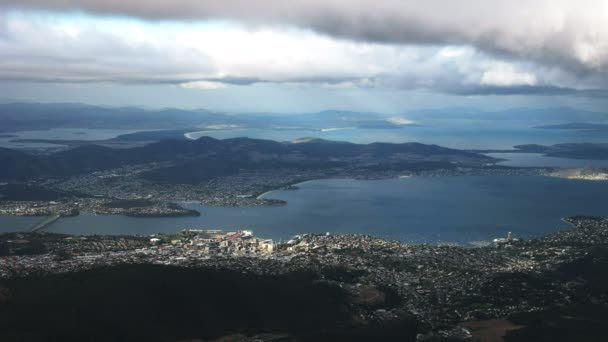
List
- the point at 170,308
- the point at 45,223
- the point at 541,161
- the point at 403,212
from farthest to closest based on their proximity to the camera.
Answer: the point at 541,161, the point at 403,212, the point at 45,223, the point at 170,308

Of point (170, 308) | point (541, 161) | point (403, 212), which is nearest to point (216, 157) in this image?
point (403, 212)

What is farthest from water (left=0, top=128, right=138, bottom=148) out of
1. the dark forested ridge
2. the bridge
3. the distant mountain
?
the dark forested ridge

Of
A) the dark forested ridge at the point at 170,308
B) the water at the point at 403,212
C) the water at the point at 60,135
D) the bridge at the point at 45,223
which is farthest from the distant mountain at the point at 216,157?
the dark forested ridge at the point at 170,308

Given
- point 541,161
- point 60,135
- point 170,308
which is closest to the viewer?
point 170,308

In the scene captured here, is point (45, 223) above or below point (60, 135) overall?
below

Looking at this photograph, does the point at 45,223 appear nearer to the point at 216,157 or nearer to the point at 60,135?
the point at 216,157

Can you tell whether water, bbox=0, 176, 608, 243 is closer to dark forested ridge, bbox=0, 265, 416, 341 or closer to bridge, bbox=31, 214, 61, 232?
bridge, bbox=31, 214, 61, 232
